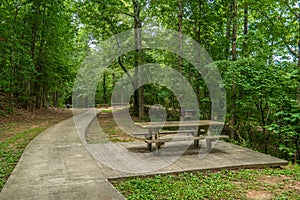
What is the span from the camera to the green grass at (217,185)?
329 centimetres

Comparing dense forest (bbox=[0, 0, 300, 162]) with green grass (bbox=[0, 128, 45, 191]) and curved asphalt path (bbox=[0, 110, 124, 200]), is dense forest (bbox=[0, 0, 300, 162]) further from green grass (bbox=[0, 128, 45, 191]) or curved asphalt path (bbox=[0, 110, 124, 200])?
green grass (bbox=[0, 128, 45, 191])

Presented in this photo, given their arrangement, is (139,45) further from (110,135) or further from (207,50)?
(110,135)

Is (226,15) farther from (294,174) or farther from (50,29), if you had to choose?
(50,29)

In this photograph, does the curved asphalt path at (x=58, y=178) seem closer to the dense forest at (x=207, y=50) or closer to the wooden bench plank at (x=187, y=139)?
the wooden bench plank at (x=187, y=139)

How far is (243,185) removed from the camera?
368cm

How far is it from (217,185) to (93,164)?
216 cm

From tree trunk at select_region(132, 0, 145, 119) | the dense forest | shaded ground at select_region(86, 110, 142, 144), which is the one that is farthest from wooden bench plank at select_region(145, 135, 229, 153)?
tree trunk at select_region(132, 0, 145, 119)

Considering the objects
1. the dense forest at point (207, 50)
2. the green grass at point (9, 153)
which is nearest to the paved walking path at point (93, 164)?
the green grass at point (9, 153)

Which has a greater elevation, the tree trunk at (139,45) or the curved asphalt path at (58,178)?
the tree trunk at (139,45)

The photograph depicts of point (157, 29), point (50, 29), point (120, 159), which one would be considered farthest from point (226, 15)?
point (50, 29)

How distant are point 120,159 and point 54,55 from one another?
42.1 ft

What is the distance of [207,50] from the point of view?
1056cm

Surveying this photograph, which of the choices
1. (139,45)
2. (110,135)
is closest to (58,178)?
(110,135)

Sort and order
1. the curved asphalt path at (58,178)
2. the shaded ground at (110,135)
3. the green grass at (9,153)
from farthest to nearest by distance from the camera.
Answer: the shaded ground at (110,135), the green grass at (9,153), the curved asphalt path at (58,178)
